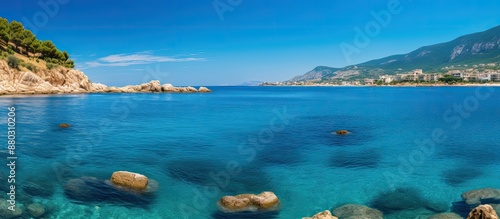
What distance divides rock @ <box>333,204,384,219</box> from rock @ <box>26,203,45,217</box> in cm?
1561

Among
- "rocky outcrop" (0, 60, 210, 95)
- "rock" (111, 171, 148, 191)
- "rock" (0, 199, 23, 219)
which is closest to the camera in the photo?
"rock" (0, 199, 23, 219)

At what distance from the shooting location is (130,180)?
21438 mm

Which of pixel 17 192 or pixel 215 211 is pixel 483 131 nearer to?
pixel 215 211

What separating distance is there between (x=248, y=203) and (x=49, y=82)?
138768 mm

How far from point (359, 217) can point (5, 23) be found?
531 feet

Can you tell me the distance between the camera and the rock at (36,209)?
16922 mm

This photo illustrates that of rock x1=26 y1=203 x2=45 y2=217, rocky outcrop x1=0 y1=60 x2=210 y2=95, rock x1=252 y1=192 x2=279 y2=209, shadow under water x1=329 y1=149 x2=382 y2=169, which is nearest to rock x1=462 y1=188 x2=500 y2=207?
shadow under water x1=329 y1=149 x2=382 y2=169

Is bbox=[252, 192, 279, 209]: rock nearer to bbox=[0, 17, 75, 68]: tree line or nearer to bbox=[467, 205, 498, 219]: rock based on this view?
bbox=[467, 205, 498, 219]: rock

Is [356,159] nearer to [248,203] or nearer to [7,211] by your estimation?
[248,203]

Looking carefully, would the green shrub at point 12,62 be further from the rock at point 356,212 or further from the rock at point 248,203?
the rock at point 356,212

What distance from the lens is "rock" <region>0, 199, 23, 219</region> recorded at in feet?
53.3

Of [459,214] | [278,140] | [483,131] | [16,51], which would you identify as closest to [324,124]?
→ [278,140]

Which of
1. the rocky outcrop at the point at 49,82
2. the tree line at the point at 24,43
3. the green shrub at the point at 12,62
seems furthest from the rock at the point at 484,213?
the tree line at the point at 24,43

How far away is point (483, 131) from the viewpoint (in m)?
46.4
